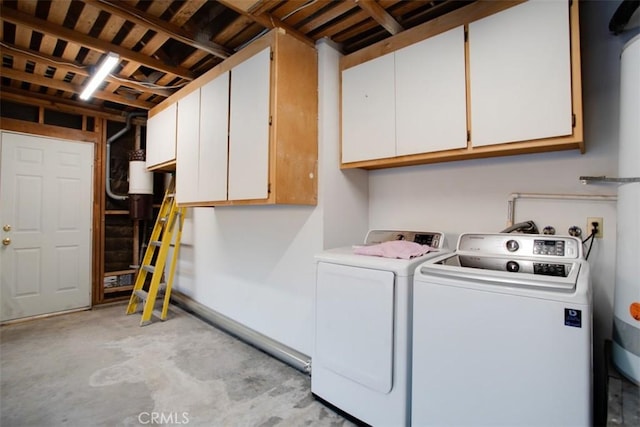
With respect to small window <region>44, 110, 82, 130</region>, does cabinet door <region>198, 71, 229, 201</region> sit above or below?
below

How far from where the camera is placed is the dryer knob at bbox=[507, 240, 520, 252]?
5.56 feet

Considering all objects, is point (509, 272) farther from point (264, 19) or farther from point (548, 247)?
point (264, 19)

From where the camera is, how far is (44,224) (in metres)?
3.74

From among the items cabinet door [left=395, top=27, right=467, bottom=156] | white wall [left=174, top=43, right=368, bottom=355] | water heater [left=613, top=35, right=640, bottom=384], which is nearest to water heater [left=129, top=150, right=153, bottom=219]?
white wall [left=174, top=43, right=368, bottom=355]

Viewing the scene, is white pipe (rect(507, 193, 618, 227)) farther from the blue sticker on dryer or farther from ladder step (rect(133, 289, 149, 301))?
ladder step (rect(133, 289, 149, 301))

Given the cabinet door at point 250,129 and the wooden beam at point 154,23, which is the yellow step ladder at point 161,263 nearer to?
the cabinet door at point 250,129

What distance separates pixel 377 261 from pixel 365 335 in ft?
1.40

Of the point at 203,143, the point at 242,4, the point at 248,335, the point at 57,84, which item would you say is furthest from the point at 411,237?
the point at 57,84

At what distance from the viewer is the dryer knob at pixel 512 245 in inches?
66.7

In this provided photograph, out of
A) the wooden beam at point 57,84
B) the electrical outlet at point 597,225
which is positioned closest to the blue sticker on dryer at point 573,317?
the electrical outlet at point 597,225

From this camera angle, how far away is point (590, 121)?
1712 mm

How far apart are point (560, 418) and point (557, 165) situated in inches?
52.6

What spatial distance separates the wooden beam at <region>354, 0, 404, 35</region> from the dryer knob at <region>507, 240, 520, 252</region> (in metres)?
1.59

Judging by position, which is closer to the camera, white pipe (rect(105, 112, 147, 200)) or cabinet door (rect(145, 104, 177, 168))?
cabinet door (rect(145, 104, 177, 168))
